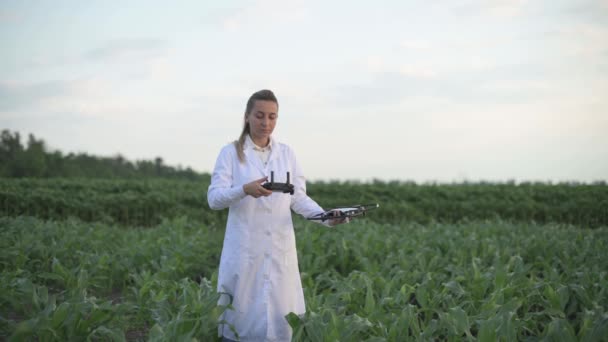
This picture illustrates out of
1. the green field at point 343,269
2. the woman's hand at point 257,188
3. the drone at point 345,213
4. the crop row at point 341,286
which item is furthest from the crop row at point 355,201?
the woman's hand at point 257,188

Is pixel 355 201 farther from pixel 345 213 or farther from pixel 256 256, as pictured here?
pixel 345 213

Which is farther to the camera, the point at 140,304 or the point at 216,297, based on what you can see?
the point at 140,304

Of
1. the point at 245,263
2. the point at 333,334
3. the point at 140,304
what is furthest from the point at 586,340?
the point at 140,304

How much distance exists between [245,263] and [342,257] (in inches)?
157

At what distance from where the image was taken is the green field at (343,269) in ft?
12.9

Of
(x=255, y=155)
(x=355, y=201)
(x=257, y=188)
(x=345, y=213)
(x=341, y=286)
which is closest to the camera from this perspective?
(x=257, y=188)

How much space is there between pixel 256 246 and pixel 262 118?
0.79 meters

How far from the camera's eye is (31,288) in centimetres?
439

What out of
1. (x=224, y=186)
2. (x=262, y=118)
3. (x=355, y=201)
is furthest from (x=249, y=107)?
(x=355, y=201)

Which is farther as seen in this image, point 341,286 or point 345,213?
point 341,286

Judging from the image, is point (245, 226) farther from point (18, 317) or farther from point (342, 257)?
point (342, 257)

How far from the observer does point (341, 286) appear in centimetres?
547

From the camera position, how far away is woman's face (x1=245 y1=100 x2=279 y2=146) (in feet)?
11.3

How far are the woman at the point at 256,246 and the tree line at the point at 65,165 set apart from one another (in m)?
16.4
